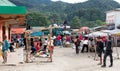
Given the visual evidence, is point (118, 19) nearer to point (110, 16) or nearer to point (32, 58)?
point (110, 16)

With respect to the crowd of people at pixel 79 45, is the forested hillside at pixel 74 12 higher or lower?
higher

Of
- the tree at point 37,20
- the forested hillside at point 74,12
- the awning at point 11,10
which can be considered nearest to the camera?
the awning at point 11,10

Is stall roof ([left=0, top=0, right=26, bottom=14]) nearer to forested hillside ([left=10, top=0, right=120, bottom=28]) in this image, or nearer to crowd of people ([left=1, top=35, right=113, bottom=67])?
crowd of people ([left=1, top=35, right=113, bottom=67])

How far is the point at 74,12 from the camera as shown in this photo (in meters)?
126

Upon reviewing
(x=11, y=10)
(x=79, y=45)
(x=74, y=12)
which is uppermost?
(x=74, y=12)

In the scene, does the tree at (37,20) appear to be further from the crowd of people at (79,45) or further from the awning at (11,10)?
the awning at (11,10)

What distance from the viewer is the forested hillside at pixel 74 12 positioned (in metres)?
103

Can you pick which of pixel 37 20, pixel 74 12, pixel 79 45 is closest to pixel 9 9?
pixel 79 45

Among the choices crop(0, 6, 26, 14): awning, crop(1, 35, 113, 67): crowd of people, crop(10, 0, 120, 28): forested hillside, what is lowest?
crop(1, 35, 113, 67): crowd of people

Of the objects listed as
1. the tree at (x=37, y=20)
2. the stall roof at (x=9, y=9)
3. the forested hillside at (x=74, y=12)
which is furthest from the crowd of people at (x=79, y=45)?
the forested hillside at (x=74, y=12)

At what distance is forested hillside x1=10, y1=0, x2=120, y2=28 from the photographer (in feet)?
336

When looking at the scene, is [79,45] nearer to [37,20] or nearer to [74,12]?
[37,20]

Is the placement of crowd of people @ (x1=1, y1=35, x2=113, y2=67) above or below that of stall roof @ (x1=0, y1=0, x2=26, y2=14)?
below

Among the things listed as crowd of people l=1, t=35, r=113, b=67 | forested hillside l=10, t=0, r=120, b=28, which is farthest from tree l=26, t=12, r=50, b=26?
crowd of people l=1, t=35, r=113, b=67
